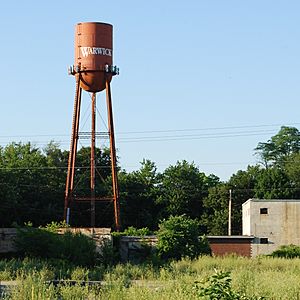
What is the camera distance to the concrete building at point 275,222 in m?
62.4

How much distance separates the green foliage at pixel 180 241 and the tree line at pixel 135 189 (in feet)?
69.2

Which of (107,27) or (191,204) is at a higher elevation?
(107,27)

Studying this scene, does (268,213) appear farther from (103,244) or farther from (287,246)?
(103,244)

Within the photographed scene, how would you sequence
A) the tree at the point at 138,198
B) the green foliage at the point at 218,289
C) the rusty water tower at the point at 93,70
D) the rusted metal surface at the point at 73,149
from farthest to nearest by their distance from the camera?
the tree at the point at 138,198 → the rusty water tower at the point at 93,70 → the rusted metal surface at the point at 73,149 → the green foliage at the point at 218,289

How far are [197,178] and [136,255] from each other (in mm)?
33777

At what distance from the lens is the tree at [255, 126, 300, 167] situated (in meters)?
109

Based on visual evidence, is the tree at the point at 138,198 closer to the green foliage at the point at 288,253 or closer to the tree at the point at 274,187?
the tree at the point at 274,187

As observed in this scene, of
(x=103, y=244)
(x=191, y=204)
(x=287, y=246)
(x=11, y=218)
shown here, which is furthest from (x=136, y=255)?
(x=191, y=204)

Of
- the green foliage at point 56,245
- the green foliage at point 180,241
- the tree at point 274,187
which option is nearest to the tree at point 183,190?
the tree at point 274,187

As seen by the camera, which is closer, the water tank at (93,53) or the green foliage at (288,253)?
the green foliage at (288,253)

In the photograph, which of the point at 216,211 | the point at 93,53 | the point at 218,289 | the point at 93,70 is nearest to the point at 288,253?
the point at 93,70

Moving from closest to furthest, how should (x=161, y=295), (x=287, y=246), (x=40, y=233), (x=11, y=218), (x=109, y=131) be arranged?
(x=161, y=295)
(x=40, y=233)
(x=109, y=131)
(x=287, y=246)
(x=11, y=218)

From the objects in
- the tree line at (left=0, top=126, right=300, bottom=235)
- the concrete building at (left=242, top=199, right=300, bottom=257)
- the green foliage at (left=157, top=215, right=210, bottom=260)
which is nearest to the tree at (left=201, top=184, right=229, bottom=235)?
the tree line at (left=0, top=126, right=300, bottom=235)

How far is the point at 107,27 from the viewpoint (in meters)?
57.0
